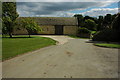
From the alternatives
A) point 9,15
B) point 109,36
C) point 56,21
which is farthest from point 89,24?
point 9,15

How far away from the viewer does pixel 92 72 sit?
5.82 m

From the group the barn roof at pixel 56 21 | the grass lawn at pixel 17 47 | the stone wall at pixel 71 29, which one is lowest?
the grass lawn at pixel 17 47

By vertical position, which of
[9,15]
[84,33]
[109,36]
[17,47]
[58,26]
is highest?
[9,15]

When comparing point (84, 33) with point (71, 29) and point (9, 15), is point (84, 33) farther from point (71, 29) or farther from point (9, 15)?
point (9, 15)

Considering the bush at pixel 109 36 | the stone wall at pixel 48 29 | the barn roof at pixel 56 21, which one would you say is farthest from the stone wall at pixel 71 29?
the bush at pixel 109 36

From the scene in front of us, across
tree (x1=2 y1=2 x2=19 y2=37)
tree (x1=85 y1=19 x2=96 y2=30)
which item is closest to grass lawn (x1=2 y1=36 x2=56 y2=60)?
tree (x1=2 y1=2 x2=19 y2=37)

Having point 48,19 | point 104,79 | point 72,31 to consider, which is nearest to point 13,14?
point 48,19

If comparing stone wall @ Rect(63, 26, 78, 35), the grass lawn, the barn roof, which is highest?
the barn roof

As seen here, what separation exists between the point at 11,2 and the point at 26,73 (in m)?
26.5

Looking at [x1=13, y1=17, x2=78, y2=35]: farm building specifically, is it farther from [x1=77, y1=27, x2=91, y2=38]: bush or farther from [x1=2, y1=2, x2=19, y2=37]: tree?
[x1=2, y1=2, x2=19, y2=37]: tree

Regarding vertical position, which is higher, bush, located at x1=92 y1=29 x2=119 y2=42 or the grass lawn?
bush, located at x1=92 y1=29 x2=119 y2=42

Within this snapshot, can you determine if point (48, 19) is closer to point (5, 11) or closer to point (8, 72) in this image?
point (5, 11)

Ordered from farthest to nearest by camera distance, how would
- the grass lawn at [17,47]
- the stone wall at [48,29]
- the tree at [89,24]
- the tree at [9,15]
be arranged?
1. the tree at [89,24]
2. the stone wall at [48,29]
3. the tree at [9,15]
4. the grass lawn at [17,47]

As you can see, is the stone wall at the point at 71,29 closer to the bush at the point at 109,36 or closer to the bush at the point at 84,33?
the bush at the point at 84,33
